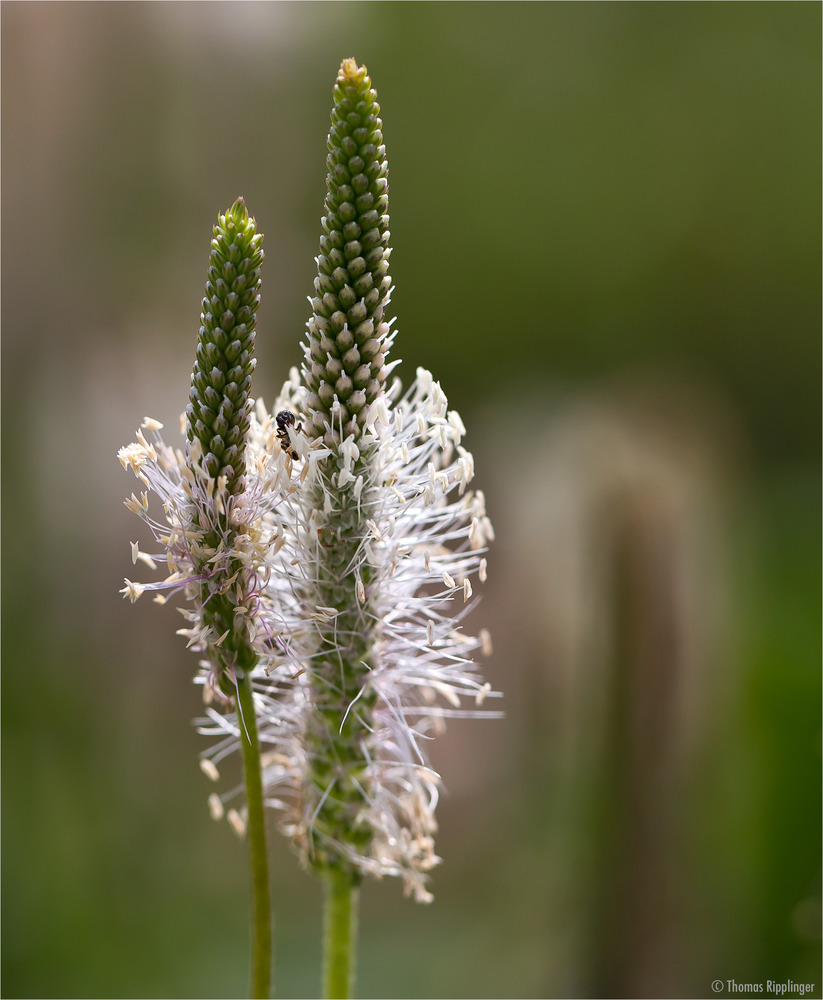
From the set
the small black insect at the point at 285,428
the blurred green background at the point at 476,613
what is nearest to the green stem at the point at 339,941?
the small black insect at the point at 285,428

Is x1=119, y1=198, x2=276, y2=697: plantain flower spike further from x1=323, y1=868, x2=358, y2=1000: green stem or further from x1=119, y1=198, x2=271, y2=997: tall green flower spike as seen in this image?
x1=323, y1=868, x2=358, y2=1000: green stem

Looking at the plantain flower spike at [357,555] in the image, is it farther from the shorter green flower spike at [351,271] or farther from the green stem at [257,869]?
the green stem at [257,869]

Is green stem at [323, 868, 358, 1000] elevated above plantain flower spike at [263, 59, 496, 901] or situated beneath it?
situated beneath

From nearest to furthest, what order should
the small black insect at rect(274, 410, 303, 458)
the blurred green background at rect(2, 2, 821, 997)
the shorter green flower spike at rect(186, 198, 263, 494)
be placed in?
the shorter green flower spike at rect(186, 198, 263, 494)
the small black insect at rect(274, 410, 303, 458)
the blurred green background at rect(2, 2, 821, 997)

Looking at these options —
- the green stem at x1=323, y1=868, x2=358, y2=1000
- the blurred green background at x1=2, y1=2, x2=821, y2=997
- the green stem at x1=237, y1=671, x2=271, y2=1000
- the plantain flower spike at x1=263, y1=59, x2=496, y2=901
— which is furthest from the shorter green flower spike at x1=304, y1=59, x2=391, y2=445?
the blurred green background at x1=2, y1=2, x2=821, y2=997

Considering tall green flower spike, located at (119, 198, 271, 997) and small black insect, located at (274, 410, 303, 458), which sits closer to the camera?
tall green flower spike, located at (119, 198, 271, 997)

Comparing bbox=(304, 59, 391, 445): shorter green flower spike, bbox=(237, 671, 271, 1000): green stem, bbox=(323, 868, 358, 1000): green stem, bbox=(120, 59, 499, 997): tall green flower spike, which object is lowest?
bbox=(323, 868, 358, 1000): green stem

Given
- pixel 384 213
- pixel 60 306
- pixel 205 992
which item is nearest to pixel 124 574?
pixel 60 306
